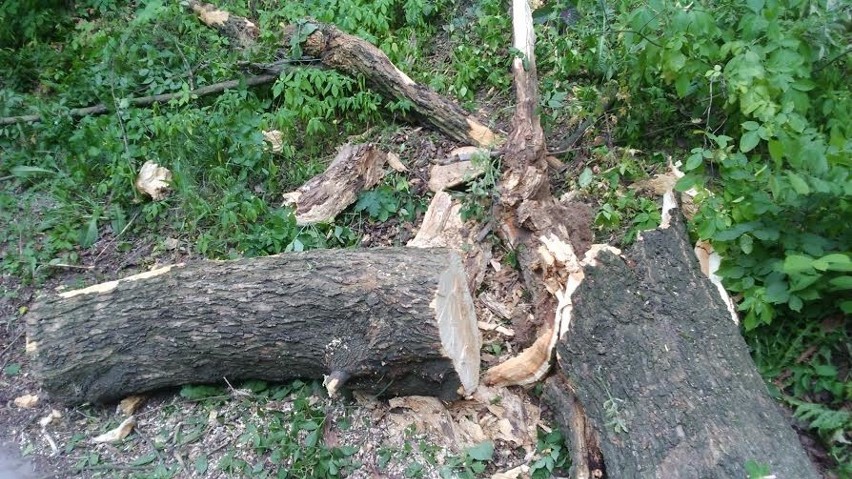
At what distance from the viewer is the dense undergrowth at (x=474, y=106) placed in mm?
2707

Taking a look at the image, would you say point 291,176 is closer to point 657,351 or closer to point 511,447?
point 511,447

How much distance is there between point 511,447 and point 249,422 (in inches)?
50.3

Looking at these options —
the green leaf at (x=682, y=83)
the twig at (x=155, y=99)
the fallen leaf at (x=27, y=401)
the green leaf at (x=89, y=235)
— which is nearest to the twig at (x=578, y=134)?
the green leaf at (x=682, y=83)

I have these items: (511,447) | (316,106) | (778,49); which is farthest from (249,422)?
(778,49)

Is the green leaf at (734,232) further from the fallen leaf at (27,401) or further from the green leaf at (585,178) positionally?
the fallen leaf at (27,401)


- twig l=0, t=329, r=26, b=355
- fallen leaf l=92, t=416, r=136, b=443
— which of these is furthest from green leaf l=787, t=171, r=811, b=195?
twig l=0, t=329, r=26, b=355

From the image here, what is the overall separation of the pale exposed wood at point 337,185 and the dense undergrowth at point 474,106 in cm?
11

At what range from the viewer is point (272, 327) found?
3021 mm

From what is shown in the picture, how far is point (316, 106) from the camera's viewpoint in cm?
445

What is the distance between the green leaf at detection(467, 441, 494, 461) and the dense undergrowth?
124cm

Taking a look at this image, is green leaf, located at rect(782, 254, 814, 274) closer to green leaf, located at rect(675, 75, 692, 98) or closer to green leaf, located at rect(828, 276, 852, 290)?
green leaf, located at rect(828, 276, 852, 290)

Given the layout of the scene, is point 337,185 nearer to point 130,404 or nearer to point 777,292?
point 130,404

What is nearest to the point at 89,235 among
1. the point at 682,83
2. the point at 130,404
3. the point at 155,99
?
the point at 155,99

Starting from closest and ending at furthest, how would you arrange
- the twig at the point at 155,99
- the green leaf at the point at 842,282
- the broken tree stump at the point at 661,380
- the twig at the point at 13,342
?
1. the broken tree stump at the point at 661,380
2. the green leaf at the point at 842,282
3. the twig at the point at 13,342
4. the twig at the point at 155,99
